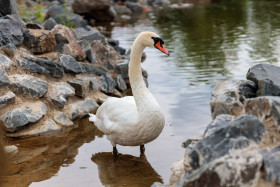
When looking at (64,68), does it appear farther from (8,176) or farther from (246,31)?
(246,31)

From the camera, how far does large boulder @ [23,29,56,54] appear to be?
798 cm

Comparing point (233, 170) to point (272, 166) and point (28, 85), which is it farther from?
point (28, 85)

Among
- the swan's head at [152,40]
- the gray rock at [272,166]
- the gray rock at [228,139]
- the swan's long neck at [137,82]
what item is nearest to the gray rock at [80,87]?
the swan's long neck at [137,82]

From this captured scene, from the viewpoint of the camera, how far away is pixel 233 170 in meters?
2.96

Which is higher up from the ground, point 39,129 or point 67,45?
point 67,45

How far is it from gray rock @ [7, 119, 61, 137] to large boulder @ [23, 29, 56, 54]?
5.97ft

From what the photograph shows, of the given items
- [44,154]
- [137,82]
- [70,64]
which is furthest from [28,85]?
[137,82]

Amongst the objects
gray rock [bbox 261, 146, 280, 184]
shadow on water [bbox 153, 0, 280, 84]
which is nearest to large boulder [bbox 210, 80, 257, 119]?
gray rock [bbox 261, 146, 280, 184]

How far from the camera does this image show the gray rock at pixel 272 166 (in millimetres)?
2846

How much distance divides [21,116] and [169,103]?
8.75ft

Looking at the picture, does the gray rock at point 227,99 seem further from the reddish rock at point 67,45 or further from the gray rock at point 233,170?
the reddish rock at point 67,45

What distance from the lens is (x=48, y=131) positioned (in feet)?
21.8

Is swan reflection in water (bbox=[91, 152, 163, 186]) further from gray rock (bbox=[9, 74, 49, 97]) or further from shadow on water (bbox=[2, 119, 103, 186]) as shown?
gray rock (bbox=[9, 74, 49, 97])

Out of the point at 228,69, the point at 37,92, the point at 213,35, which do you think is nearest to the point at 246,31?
the point at 213,35
